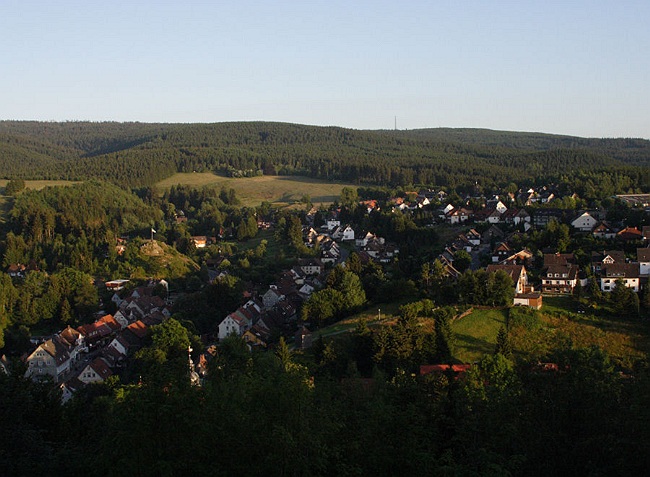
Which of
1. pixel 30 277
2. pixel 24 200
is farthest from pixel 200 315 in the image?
pixel 24 200

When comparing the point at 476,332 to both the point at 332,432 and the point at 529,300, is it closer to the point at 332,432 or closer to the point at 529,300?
the point at 529,300

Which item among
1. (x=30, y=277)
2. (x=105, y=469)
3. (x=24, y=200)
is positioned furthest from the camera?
(x=24, y=200)

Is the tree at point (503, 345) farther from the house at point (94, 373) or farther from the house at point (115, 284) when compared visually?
the house at point (115, 284)

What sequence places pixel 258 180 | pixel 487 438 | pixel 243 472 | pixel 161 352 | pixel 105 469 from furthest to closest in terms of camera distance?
1. pixel 258 180
2. pixel 161 352
3. pixel 487 438
4. pixel 105 469
5. pixel 243 472

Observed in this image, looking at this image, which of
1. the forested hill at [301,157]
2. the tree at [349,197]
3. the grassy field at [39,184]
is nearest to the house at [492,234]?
the forested hill at [301,157]

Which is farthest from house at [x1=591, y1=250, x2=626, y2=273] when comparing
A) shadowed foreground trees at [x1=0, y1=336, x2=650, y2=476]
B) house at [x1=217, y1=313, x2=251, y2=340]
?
shadowed foreground trees at [x1=0, y1=336, x2=650, y2=476]

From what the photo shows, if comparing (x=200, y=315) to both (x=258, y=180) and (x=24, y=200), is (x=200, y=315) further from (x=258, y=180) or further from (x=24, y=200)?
(x=258, y=180)
